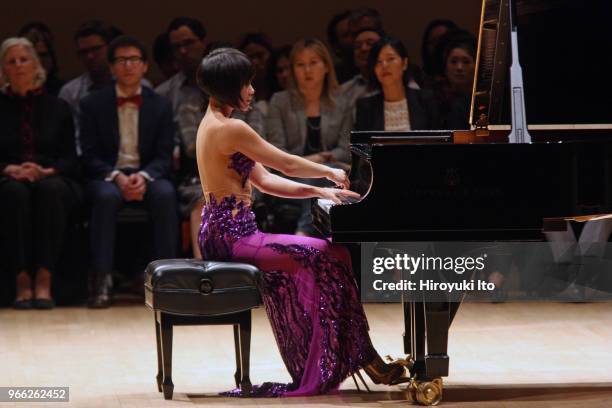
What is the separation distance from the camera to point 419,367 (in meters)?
4.29

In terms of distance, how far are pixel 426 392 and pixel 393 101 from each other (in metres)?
2.80

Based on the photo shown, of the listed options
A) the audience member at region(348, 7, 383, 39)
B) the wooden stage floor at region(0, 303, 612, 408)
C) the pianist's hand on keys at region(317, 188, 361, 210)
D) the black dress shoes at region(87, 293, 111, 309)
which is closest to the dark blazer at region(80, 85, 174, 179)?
the black dress shoes at region(87, 293, 111, 309)

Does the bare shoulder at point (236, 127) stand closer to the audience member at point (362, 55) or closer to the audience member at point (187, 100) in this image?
the audience member at point (187, 100)

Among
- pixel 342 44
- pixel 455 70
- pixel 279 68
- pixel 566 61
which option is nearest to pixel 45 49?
pixel 279 68

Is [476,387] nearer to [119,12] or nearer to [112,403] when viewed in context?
[112,403]

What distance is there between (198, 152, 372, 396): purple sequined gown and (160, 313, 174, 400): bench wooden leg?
238 millimetres

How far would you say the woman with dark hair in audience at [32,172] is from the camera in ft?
21.2

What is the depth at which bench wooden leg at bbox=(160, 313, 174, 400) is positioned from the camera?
13.9 feet

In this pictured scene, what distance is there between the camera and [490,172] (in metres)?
4.03

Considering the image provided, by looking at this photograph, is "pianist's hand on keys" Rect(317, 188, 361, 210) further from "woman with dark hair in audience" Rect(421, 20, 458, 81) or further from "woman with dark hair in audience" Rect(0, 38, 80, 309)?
"woman with dark hair in audience" Rect(421, 20, 458, 81)

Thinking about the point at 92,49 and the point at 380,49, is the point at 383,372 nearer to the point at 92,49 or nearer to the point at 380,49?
the point at 380,49

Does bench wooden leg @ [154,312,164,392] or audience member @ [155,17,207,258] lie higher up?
audience member @ [155,17,207,258]

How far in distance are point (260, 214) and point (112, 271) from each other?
3.08ft

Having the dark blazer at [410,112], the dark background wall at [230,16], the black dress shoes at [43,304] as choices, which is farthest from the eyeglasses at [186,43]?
the black dress shoes at [43,304]
